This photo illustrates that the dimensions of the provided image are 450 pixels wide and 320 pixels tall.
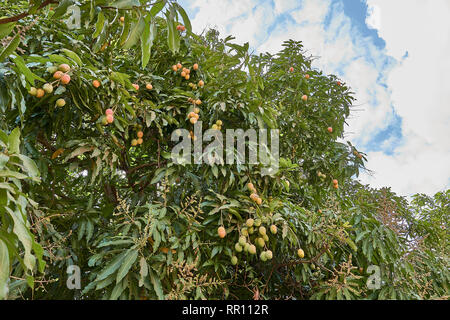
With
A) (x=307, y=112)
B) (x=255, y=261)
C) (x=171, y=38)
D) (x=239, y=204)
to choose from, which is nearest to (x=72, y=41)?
(x=171, y=38)

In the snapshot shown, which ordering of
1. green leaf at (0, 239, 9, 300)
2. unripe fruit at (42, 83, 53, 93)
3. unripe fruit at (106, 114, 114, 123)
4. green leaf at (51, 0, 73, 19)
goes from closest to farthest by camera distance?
green leaf at (0, 239, 9, 300)
green leaf at (51, 0, 73, 19)
unripe fruit at (42, 83, 53, 93)
unripe fruit at (106, 114, 114, 123)

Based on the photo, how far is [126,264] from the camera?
3.91 feet

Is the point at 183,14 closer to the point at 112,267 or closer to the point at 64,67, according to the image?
the point at 64,67

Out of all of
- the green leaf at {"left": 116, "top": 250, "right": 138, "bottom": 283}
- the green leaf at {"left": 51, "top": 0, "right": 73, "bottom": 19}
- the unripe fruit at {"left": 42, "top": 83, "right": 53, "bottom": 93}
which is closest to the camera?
the green leaf at {"left": 51, "top": 0, "right": 73, "bottom": 19}

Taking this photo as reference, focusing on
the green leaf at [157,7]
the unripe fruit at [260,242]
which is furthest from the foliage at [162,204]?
the green leaf at [157,7]

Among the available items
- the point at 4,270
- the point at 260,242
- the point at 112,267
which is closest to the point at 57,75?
the point at 112,267

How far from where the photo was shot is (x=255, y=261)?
1790mm

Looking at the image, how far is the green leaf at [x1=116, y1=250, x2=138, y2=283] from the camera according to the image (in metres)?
1.15

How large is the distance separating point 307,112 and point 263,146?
35.5 inches

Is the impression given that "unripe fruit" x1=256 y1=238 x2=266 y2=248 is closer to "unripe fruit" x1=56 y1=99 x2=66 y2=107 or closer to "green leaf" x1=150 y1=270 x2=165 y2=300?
"green leaf" x1=150 y1=270 x2=165 y2=300

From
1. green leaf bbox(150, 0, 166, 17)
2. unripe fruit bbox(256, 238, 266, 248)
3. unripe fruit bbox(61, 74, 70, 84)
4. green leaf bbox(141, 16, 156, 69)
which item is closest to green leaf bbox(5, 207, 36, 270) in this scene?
green leaf bbox(141, 16, 156, 69)

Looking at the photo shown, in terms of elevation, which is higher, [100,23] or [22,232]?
[100,23]

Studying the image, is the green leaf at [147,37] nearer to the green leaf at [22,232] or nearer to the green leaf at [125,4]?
the green leaf at [125,4]
